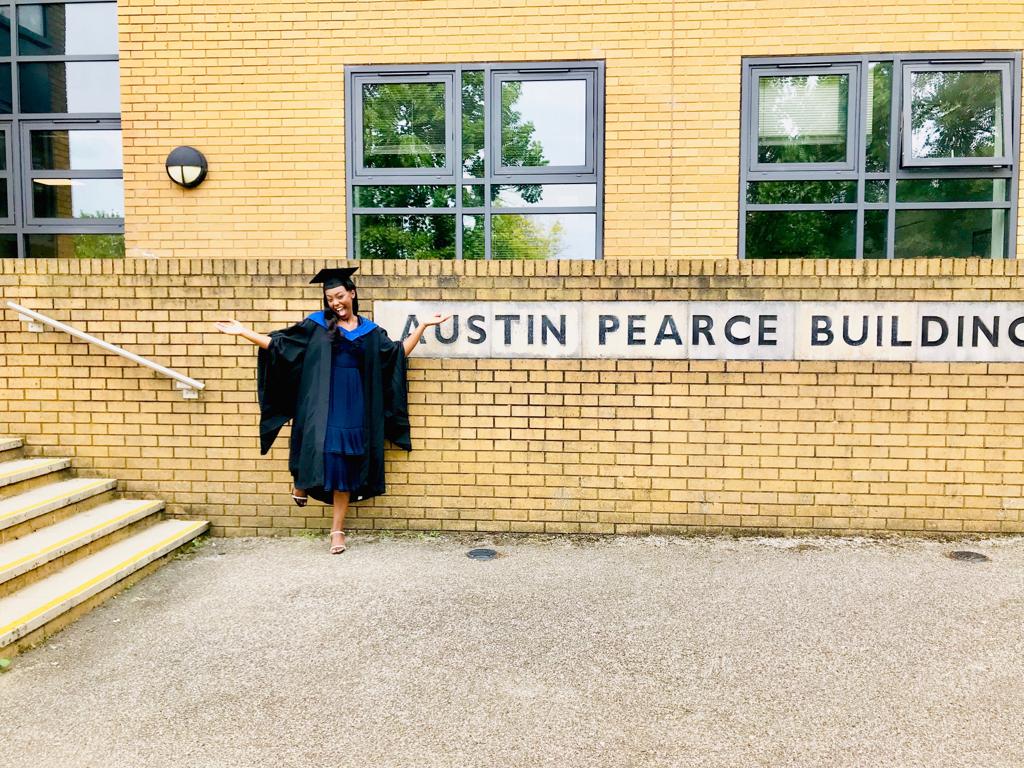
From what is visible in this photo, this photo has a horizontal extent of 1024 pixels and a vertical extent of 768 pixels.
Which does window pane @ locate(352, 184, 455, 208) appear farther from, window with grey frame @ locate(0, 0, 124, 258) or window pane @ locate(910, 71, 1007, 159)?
window pane @ locate(910, 71, 1007, 159)

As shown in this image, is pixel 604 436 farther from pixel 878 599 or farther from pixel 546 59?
pixel 546 59

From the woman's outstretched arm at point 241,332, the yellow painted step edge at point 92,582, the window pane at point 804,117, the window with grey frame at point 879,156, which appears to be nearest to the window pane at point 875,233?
the window with grey frame at point 879,156

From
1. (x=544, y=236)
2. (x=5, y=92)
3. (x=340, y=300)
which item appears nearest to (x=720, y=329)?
(x=544, y=236)

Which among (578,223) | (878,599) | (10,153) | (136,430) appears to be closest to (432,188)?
(578,223)

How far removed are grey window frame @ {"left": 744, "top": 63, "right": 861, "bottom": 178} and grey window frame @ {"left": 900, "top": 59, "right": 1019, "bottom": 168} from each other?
0.35 meters

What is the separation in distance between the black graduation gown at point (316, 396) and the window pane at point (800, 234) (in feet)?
9.84

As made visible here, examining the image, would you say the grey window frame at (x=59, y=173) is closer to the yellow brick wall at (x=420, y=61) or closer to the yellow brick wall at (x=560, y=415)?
the yellow brick wall at (x=420, y=61)

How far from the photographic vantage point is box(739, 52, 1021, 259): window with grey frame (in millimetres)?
5660

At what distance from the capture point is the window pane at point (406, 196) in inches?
237

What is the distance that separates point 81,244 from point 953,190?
7.33 metres

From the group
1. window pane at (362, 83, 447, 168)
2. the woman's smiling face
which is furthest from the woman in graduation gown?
window pane at (362, 83, 447, 168)

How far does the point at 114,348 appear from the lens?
16.7ft

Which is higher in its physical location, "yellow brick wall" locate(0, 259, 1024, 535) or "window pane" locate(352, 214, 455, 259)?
"window pane" locate(352, 214, 455, 259)

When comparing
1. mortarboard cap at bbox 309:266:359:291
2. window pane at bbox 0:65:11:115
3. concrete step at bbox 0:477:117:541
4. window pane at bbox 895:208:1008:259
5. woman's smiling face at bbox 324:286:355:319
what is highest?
window pane at bbox 0:65:11:115
